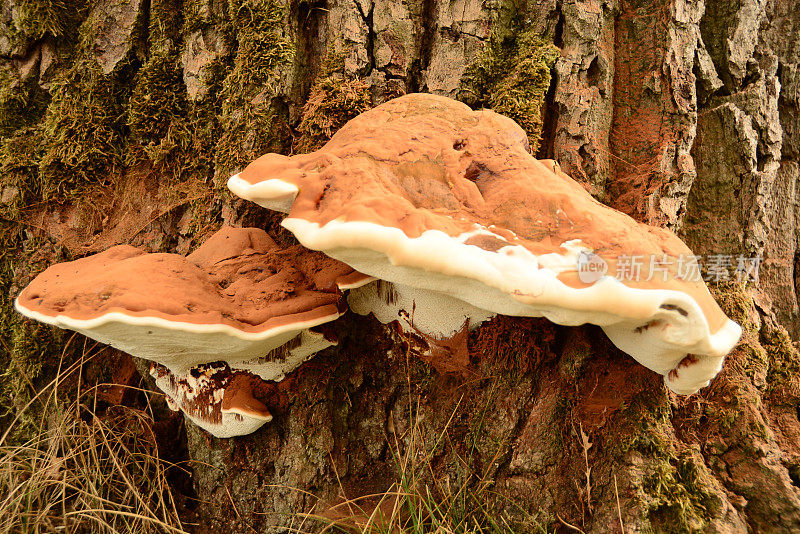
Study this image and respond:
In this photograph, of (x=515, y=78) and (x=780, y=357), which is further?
(x=780, y=357)

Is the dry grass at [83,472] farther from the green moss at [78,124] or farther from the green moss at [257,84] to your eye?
the green moss at [257,84]

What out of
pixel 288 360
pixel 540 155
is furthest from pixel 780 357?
pixel 288 360

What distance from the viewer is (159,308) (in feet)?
5.67

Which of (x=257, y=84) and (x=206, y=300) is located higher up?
(x=257, y=84)

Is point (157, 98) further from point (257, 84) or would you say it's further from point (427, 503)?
point (427, 503)

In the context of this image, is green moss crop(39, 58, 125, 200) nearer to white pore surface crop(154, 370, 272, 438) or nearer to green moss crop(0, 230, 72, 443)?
green moss crop(0, 230, 72, 443)

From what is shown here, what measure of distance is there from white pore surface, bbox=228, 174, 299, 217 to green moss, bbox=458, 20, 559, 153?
122 centimetres

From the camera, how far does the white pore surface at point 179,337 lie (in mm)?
1686

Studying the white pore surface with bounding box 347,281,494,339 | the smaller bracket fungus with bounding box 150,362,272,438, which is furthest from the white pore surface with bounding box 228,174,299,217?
the smaller bracket fungus with bounding box 150,362,272,438

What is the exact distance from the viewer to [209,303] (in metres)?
1.87

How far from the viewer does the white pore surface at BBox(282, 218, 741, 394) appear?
144 cm

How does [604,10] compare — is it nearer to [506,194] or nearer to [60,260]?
[506,194]

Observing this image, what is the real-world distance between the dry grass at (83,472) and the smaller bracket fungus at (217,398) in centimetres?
54

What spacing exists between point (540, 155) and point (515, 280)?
1361 millimetres
